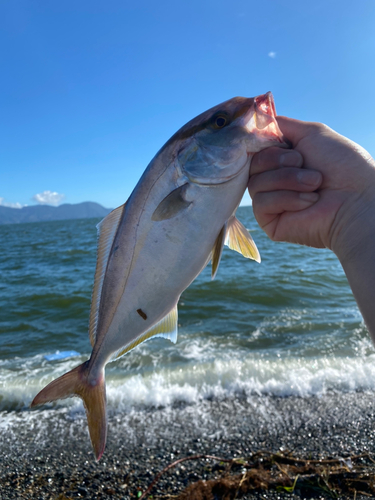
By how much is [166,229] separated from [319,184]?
0.95 metres

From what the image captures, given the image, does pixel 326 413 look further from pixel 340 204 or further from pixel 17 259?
pixel 17 259

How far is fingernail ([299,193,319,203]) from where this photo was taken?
2037 mm

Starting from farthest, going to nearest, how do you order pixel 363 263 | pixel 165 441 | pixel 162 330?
pixel 165 441 < pixel 162 330 < pixel 363 263

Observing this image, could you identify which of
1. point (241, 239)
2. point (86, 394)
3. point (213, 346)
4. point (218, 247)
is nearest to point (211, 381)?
point (213, 346)

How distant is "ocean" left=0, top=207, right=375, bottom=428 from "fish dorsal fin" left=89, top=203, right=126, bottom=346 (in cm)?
329

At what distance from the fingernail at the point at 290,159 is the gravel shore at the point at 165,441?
10.1 ft

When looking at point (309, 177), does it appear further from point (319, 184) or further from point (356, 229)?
point (356, 229)

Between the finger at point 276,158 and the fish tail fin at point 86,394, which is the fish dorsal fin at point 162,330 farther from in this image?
the finger at point 276,158

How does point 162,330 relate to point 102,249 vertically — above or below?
below

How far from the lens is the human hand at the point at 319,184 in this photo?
1.92 m

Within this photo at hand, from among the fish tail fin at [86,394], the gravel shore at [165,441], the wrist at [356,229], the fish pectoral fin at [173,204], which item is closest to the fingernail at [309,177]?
the wrist at [356,229]

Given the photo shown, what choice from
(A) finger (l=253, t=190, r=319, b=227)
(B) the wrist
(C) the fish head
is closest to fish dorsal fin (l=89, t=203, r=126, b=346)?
(C) the fish head

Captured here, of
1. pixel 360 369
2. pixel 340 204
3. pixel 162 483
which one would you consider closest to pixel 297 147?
pixel 340 204

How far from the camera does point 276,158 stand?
1985mm
